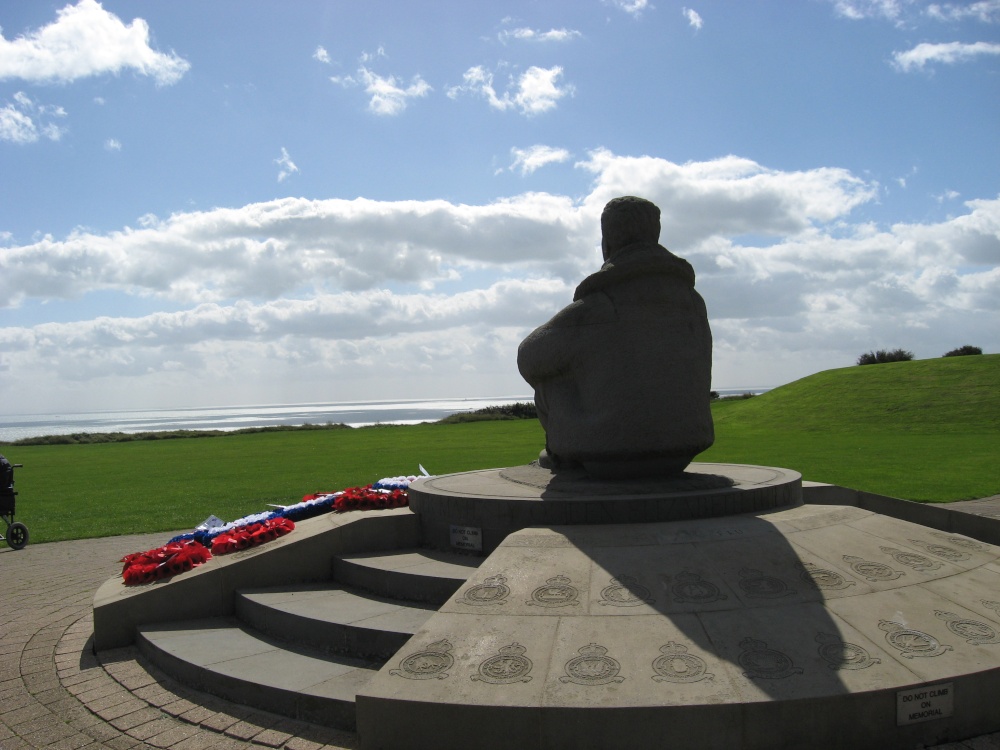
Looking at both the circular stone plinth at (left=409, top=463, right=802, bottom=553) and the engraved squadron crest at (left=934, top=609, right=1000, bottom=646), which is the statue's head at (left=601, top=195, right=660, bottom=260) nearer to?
the circular stone plinth at (left=409, top=463, right=802, bottom=553)

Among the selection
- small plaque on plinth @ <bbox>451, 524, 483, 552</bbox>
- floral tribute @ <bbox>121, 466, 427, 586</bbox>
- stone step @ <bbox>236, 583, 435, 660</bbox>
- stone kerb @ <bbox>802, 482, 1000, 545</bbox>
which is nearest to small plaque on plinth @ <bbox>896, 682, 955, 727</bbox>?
stone step @ <bbox>236, 583, 435, 660</bbox>

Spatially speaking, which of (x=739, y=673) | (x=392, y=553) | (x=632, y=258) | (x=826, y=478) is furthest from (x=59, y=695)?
(x=826, y=478)

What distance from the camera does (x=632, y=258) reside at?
7.36 meters

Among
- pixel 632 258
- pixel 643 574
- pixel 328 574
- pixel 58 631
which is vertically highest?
pixel 632 258

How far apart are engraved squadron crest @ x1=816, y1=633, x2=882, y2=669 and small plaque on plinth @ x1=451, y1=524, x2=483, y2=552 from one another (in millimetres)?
3283

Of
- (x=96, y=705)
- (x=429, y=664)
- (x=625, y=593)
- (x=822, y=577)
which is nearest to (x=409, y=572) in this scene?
(x=429, y=664)

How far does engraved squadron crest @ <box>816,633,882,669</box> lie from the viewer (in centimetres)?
425

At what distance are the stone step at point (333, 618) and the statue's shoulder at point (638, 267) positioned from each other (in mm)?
3638

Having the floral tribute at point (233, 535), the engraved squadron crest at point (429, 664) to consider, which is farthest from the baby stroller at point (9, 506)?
the engraved squadron crest at point (429, 664)

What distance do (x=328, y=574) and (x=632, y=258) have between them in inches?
180

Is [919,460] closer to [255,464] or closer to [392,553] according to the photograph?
[392,553]

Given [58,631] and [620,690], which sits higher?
[620,690]

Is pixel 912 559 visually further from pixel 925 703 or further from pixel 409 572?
pixel 409 572

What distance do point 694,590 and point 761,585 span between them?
1.63 ft
